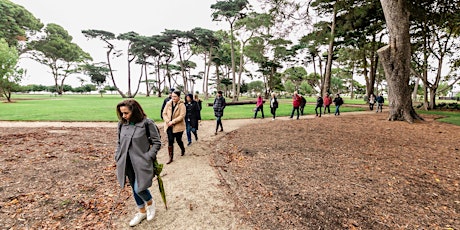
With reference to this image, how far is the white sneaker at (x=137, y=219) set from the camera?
2.78m

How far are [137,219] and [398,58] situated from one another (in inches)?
474

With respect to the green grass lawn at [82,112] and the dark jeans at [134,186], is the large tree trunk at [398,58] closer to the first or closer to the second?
the green grass lawn at [82,112]

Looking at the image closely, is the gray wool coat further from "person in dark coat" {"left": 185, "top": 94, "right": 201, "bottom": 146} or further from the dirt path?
"person in dark coat" {"left": 185, "top": 94, "right": 201, "bottom": 146}

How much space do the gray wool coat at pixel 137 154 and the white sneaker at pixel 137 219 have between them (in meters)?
0.50

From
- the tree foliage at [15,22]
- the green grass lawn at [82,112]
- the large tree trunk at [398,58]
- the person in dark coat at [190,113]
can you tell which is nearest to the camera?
the person in dark coat at [190,113]

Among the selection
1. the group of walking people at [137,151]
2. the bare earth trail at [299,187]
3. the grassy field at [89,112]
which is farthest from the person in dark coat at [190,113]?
the grassy field at [89,112]

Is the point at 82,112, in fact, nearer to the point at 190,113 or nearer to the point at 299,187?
the point at 190,113

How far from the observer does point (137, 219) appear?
282cm

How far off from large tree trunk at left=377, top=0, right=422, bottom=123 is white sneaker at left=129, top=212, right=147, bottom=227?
11.8 meters

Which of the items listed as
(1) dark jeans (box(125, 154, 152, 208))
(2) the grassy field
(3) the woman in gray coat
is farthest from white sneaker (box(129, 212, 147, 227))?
(2) the grassy field

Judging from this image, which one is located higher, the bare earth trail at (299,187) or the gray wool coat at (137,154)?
the gray wool coat at (137,154)

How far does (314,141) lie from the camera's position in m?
6.47

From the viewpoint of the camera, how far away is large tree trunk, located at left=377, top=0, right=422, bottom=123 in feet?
30.2

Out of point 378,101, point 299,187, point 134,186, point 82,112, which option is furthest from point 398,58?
point 82,112
